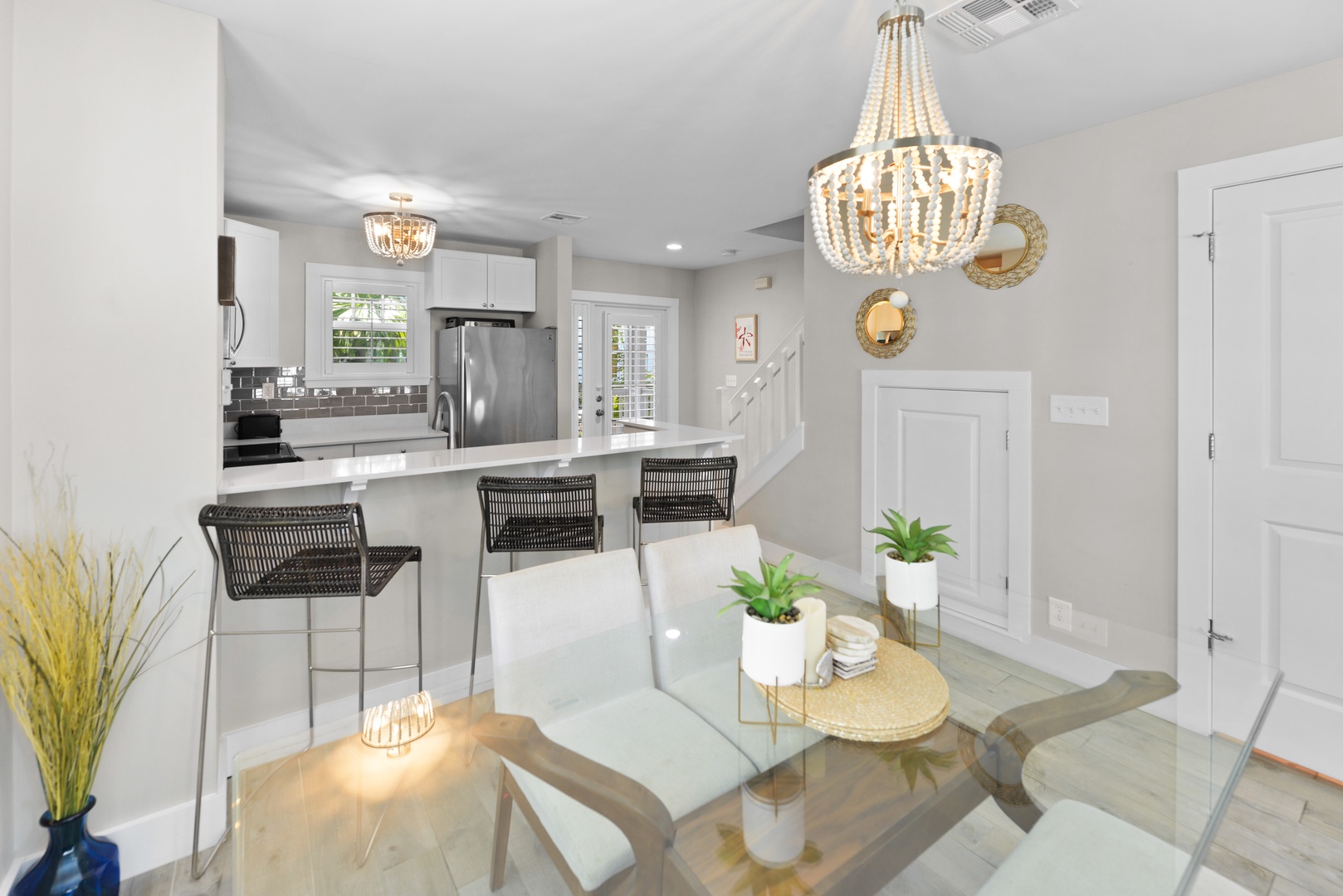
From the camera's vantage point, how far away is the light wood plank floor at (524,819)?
3.00ft

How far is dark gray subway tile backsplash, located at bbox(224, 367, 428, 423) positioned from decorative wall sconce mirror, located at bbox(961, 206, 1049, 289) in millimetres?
4021

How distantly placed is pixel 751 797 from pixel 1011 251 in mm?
2819

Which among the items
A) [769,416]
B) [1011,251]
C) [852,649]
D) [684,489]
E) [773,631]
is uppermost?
[1011,251]

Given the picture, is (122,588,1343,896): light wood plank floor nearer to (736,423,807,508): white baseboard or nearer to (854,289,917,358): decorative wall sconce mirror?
(854,289,917,358): decorative wall sconce mirror

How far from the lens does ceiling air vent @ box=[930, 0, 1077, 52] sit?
1.75 metres

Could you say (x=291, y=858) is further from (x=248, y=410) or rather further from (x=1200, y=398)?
(x=248, y=410)

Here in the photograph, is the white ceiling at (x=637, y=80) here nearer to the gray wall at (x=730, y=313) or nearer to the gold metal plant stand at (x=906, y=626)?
the gold metal plant stand at (x=906, y=626)

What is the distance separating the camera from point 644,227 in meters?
4.52

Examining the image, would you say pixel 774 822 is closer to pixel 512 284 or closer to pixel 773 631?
pixel 773 631

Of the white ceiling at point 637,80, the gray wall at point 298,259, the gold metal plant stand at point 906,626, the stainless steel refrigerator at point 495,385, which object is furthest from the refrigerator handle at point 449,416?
the gold metal plant stand at point 906,626

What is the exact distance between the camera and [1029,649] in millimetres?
1789

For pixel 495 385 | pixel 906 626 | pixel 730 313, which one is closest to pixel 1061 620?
pixel 906 626

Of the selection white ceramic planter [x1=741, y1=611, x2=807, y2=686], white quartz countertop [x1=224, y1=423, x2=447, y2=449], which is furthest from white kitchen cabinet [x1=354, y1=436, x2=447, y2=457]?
white ceramic planter [x1=741, y1=611, x2=807, y2=686]

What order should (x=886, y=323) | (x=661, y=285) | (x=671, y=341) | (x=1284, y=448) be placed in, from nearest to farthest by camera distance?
1. (x=1284, y=448)
2. (x=886, y=323)
3. (x=661, y=285)
4. (x=671, y=341)
